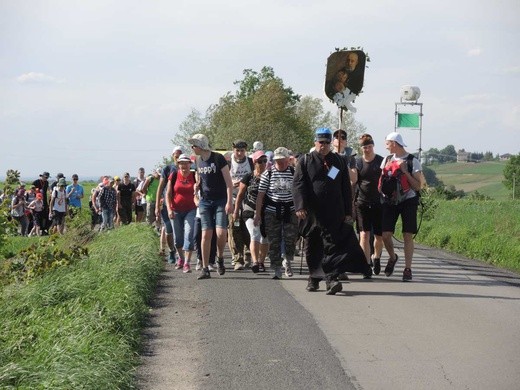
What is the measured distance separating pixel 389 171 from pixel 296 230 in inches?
61.3

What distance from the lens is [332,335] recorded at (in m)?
9.33

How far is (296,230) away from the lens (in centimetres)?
1409

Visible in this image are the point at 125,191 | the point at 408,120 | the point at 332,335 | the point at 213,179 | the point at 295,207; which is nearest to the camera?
the point at 332,335

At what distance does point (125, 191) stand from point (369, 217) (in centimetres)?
1565

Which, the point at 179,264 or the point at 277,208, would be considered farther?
the point at 179,264

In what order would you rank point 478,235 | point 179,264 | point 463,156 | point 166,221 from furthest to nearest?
point 463,156
point 478,235
point 166,221
point 179,264

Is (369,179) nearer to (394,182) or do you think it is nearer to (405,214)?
(394,182)

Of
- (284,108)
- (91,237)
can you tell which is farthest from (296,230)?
(284,108)

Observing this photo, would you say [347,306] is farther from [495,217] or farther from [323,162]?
[495,217]

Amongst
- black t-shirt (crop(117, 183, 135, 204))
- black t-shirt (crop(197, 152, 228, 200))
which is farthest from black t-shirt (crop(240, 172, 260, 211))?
black t-shirt (crop(117, 183, 135, 204))

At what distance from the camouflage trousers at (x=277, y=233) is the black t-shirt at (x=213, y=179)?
2.45 ft

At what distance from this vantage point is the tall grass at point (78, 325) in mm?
6867

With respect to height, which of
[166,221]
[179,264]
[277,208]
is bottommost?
[179,264]

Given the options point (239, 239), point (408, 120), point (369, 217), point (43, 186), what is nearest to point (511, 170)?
point (408, 120)
